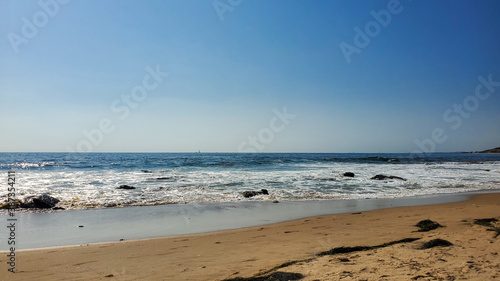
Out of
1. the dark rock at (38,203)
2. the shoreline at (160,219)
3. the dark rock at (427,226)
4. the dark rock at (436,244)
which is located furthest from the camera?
the dark rock at (38,203)

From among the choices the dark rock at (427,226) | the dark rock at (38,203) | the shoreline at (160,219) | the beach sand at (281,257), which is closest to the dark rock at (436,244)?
the beach sand at (281,257)

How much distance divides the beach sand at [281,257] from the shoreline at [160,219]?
2.85ft

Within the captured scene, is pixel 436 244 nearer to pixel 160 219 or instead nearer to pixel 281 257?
pixel 281 257

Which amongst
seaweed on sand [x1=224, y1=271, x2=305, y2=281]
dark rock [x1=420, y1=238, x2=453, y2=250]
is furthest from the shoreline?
dark rock [x1=420, y1=238, x2=453, y2=250]

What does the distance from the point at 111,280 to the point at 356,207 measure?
31.1 ft

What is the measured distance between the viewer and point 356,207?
11.2 m

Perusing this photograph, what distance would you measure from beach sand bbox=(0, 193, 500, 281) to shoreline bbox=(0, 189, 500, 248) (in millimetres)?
869

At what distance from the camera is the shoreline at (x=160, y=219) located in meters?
7.21

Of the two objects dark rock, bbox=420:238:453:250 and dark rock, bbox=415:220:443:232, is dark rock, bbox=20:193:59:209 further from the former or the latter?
dark rock, bbox=415:220:443:232

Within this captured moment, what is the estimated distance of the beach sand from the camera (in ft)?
12.2

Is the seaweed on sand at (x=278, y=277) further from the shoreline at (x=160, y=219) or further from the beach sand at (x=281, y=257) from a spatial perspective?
the shoreline at (x=160, y=219)

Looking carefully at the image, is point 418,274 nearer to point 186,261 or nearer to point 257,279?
point 257,279

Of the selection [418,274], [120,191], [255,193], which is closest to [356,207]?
[255,193]

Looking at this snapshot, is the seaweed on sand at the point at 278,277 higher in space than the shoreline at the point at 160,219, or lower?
higher
